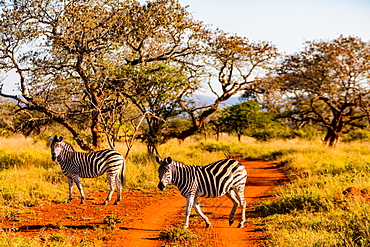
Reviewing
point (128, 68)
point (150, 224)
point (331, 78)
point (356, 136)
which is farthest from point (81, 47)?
point (356, 136)

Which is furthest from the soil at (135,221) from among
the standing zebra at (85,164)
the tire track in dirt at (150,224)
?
the standing zebra at (85,164)

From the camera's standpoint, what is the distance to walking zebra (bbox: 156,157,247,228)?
711cm

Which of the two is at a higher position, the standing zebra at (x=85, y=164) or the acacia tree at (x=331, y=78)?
the acacia tree at (x=331, y=78)

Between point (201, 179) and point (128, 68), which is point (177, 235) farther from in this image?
point (128, 68)

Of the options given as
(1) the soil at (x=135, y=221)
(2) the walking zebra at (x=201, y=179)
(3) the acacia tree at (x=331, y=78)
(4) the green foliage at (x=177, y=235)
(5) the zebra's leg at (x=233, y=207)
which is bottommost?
(1) the soil at (x=135, y=221)

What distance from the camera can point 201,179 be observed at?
7.30m

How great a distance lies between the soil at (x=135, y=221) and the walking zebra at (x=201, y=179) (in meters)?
0.57

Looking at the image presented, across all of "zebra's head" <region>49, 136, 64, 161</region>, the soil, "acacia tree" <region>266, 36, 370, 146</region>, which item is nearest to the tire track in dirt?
the soil

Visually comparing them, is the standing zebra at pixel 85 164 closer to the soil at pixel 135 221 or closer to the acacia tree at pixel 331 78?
the soil at pixel 135 221

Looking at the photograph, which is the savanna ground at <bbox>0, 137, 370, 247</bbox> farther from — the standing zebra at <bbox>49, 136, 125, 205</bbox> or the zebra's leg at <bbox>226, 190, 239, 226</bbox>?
the standing zebra at <bbox>49, 136, 125, 205</bbox>

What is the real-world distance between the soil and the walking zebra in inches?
22.5

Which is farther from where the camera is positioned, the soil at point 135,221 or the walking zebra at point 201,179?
the walking zebra at point 201,179

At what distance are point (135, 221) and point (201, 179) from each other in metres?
2.00

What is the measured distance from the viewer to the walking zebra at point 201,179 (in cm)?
711
